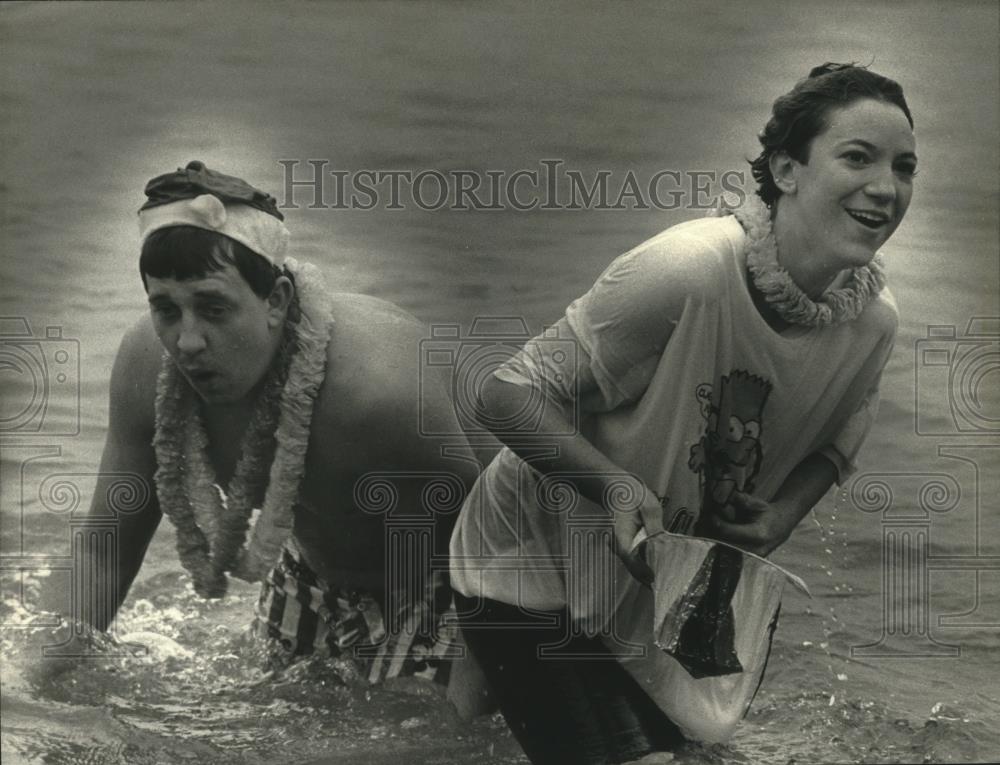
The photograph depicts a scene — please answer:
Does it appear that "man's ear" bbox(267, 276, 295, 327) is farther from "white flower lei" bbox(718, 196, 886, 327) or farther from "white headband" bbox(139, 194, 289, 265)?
"white flower lei" bbox(718, 196, 886, 327)

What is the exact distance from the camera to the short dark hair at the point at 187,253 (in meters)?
2.50

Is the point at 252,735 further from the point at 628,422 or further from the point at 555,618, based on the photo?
the point at 628,422

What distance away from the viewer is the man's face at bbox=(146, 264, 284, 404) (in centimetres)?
252

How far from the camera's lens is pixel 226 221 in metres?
2.52

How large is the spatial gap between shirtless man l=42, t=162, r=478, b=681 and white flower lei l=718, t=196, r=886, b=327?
0.59 m

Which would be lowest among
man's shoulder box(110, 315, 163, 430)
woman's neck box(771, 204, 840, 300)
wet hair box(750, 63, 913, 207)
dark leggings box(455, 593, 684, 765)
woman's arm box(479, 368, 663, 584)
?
dark leggings box(455, 593, 684, 765)

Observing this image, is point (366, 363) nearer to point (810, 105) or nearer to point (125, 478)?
point (125, 478)

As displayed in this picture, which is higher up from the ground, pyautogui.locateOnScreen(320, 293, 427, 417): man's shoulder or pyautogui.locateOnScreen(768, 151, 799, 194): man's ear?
pyautogui.locateOnScreen(768, 151, 799, 194): man's ear

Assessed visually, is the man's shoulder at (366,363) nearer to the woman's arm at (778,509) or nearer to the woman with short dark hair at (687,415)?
the woman with short dark hair at (687,415)

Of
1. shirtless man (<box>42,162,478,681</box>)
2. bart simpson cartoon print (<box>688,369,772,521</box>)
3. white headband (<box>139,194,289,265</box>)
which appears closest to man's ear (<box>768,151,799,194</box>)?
bart simpson cartoon print (<box>688,369,772,521</box>)

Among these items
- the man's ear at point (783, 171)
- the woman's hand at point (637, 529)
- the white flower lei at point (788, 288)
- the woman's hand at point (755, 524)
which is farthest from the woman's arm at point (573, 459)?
the man's ear at point (783, 171)

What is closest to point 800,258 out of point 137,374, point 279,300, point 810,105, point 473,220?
point 810,105

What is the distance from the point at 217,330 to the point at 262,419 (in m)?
0.16

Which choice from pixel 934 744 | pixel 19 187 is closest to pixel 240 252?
pixel 19 187
